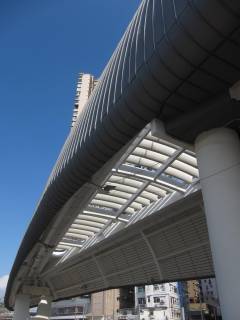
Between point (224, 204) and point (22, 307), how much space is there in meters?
35.2

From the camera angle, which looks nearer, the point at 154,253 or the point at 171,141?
the point at 171,141

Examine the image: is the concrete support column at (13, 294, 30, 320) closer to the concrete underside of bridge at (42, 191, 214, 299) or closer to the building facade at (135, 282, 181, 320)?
the concrete underside of bridge at (42, 191, 214, 299)

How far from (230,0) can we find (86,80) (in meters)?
47.5

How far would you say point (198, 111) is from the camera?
28.5ft

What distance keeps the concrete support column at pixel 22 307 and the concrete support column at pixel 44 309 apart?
1.44 meters

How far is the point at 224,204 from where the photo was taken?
8.45 meters

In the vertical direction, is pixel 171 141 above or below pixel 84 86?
below

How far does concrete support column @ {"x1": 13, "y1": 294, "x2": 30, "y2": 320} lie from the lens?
37588 mm

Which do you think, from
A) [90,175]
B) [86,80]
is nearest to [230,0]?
[90,175]

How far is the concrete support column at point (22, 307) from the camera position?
123 feet

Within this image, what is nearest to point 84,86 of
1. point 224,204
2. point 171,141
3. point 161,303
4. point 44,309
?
point 44,309

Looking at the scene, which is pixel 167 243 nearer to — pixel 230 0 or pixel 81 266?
pixel 81 266

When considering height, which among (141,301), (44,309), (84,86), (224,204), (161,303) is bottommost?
(224,204)

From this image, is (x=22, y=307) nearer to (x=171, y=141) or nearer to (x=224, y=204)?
(x=171, y=141)
